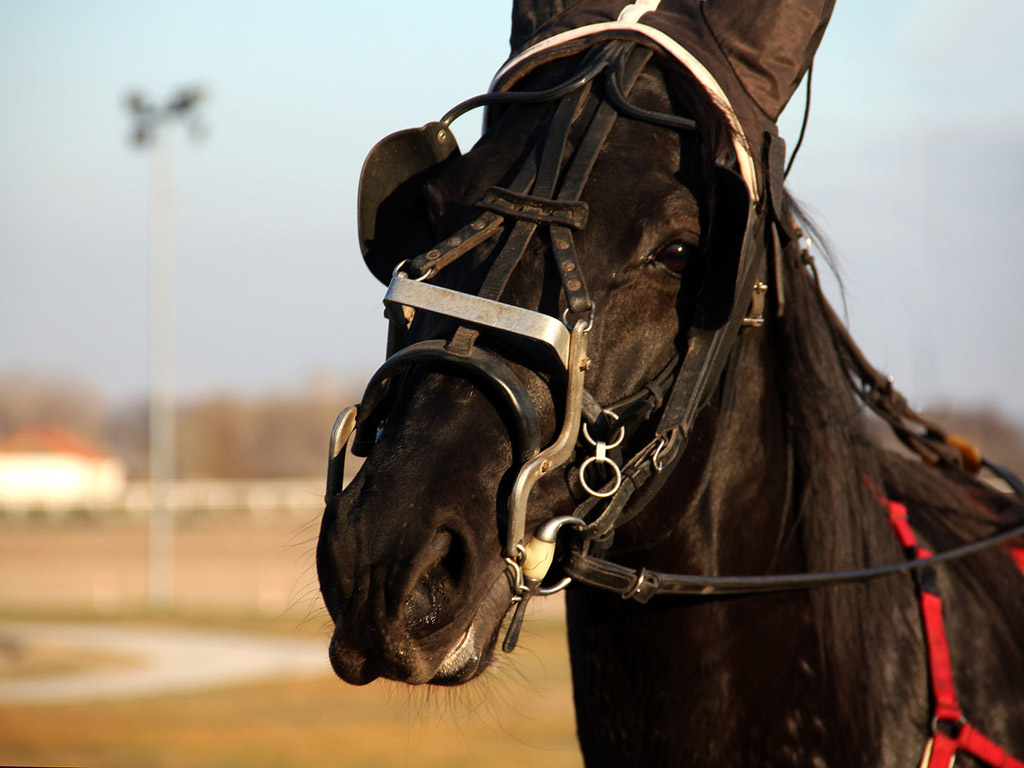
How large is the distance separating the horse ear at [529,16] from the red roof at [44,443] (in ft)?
268

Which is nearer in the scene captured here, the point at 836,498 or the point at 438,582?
the point at 438,582

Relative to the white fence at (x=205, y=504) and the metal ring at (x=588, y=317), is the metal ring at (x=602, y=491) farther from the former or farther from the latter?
the white fence at (x=205, y=504)

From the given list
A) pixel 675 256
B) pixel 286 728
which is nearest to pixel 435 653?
pixel 675 256

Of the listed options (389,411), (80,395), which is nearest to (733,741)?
(389,411)

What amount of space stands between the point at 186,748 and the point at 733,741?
31.9 feet

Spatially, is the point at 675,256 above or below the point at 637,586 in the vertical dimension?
above

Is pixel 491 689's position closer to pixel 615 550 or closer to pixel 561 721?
pixel 615 550

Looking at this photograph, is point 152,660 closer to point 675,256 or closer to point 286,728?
point 286,728

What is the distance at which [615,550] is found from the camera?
7.29 feet

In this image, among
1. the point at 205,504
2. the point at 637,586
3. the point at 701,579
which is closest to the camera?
the point at 637,586

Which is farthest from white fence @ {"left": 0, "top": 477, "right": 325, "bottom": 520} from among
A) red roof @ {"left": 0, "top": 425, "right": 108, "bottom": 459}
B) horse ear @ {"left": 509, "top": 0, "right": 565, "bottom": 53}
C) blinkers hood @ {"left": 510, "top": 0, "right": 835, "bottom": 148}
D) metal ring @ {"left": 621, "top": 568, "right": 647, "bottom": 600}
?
metal ring @ {"left": 621, "top": 568, "right": 647, "bottom": 600}

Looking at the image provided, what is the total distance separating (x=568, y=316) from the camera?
1922 mm

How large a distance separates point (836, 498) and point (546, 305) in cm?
98

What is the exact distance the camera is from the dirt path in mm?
14031
